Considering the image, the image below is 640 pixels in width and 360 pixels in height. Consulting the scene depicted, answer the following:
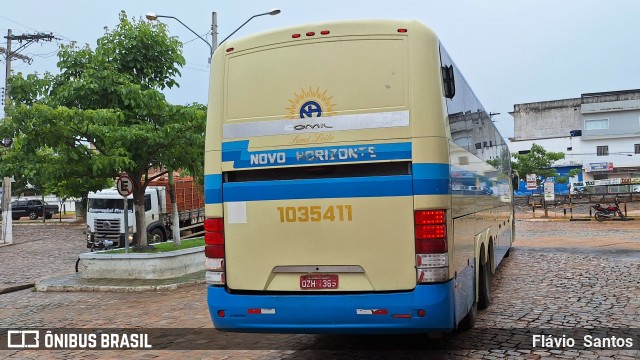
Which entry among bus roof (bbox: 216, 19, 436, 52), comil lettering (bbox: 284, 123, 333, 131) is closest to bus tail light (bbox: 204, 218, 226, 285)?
comil lettering (bbox: 284, 123, 333, 131)

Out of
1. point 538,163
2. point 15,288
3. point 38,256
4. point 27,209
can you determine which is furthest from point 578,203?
point 27,209

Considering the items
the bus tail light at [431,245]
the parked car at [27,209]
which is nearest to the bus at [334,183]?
the bus tail light at [431,245]

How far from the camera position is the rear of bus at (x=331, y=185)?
5.04m

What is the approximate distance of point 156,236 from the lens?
75.8ft

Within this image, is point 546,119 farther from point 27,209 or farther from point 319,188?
point 319,188

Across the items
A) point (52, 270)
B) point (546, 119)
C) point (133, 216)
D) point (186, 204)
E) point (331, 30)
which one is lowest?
point (52, 270)

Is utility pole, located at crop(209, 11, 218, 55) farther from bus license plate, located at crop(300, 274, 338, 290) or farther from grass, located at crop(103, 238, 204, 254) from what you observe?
bus license plate, located at crop(300, 274, 338, 290)

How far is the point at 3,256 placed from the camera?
20938 millimetres

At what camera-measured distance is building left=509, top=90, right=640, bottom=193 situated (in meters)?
56.2

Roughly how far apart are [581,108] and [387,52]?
61.5m

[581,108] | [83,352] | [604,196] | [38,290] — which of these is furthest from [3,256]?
[581,108]

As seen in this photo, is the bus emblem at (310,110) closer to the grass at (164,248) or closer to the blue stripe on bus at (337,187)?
the blue stripe on bus at (337,187)

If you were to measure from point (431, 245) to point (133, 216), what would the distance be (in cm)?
1934

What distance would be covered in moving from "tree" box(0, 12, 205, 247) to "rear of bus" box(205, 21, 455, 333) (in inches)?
294
